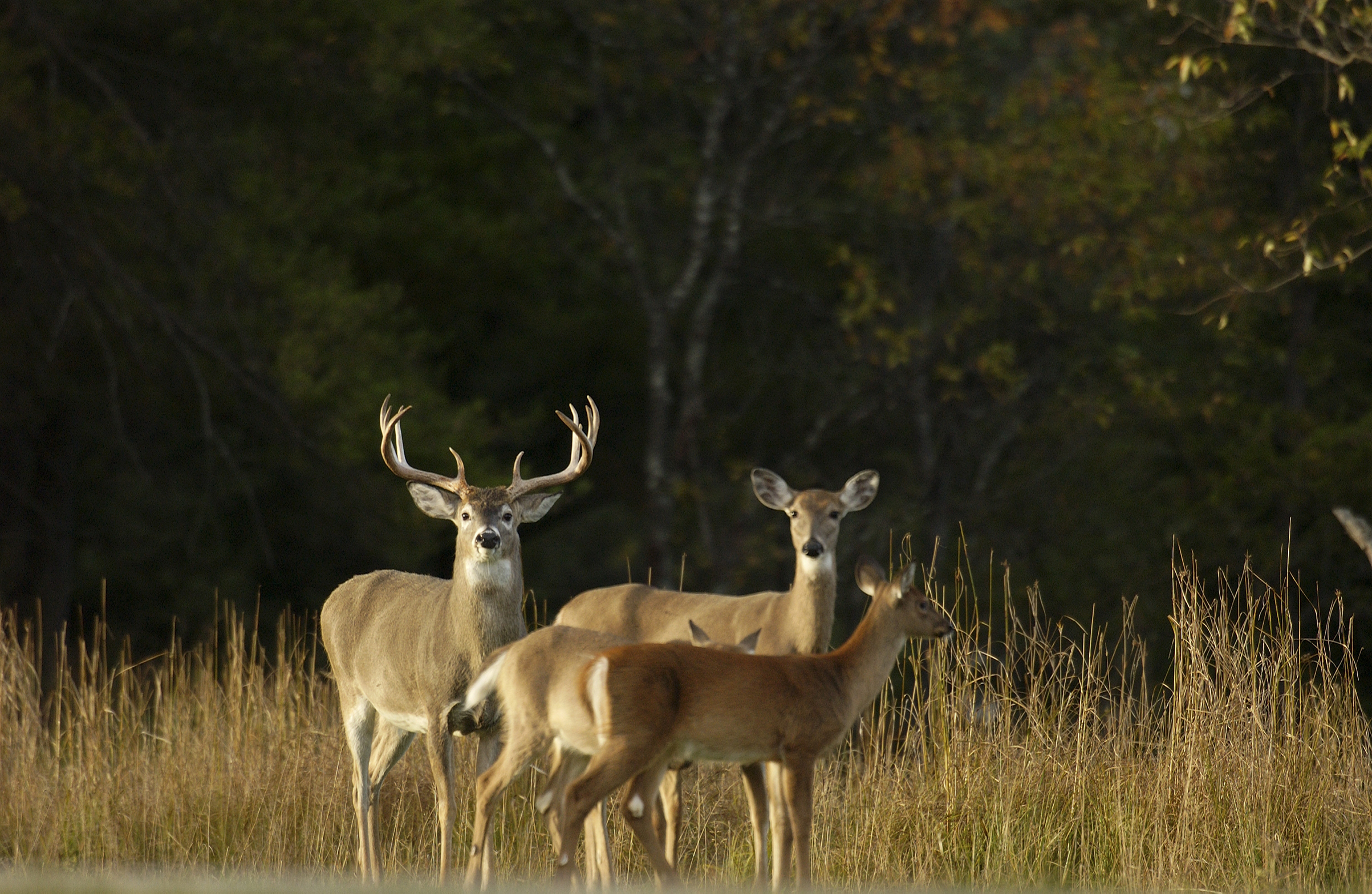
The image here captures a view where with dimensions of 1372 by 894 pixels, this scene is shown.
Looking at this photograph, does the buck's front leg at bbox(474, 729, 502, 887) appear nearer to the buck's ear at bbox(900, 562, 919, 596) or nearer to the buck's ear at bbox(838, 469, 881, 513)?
the buck's ear at bbox(900, 562, 919, 596)

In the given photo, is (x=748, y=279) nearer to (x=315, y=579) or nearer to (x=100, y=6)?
(x=315, y=579)

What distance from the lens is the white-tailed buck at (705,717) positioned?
6.00 m

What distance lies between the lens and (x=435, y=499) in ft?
25.9

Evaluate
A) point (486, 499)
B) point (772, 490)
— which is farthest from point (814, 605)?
point (486, 499)

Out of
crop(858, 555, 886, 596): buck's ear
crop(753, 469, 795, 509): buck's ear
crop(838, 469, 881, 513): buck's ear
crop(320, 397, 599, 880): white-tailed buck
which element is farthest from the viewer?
crop(753, 469, 795, 509): buck's ear

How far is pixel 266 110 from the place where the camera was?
1755cm

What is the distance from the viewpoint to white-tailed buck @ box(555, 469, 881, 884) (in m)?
8.27

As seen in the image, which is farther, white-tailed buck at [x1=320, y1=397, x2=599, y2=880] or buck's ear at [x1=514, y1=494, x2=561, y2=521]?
buck's ear at [x1=514, y1=494, x2=561, y2=521]

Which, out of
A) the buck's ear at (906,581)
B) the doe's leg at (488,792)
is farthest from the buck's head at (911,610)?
the doe's leg at (488,792)

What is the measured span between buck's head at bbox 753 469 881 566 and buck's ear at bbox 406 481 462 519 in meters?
1.53

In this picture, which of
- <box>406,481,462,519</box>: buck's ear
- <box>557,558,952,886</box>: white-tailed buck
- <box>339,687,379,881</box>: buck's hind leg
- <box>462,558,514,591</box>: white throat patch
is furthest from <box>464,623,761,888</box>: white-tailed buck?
<box>339,687,379,881</box>: buck's hind leg

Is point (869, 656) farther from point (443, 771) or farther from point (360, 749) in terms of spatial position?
point (360, 749)

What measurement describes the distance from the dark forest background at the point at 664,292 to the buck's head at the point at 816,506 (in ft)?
22.7

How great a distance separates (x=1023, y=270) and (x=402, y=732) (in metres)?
11.4
